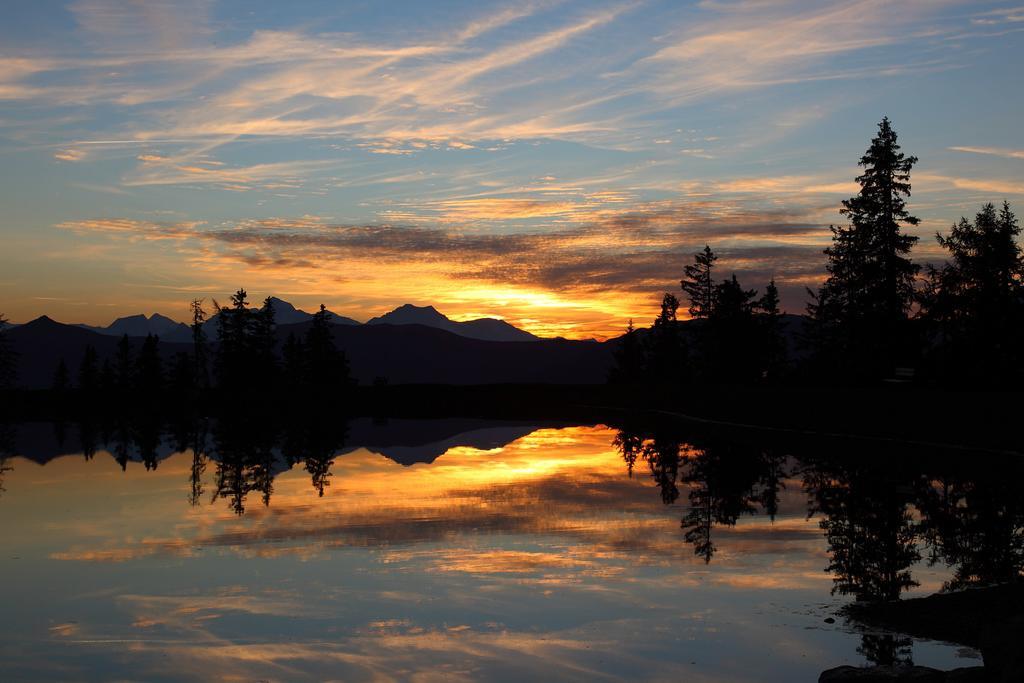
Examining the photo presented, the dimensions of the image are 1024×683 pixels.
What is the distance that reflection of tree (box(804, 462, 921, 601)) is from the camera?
42.8ft

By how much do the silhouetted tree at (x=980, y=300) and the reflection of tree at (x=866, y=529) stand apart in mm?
43458

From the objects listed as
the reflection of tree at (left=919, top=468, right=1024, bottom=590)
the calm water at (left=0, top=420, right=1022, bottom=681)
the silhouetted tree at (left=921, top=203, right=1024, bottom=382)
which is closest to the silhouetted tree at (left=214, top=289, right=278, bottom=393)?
the silhouetted tree at (left=921, top=203, right=1024, bottom=382)

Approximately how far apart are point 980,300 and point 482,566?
61.3m

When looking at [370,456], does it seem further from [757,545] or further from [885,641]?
[885,641]

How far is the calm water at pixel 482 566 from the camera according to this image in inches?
378

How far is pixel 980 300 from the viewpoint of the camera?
66.3m

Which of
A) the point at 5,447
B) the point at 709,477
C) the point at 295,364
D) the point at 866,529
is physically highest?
the point at 295,364

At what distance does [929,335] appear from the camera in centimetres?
6831

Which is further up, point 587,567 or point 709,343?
point 709,343

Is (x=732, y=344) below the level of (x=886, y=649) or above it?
above

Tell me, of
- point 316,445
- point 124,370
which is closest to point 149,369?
point 124,370

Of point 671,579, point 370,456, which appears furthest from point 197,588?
point 370,456

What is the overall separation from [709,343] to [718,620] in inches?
3802

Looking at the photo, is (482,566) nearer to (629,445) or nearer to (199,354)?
(629,445)
